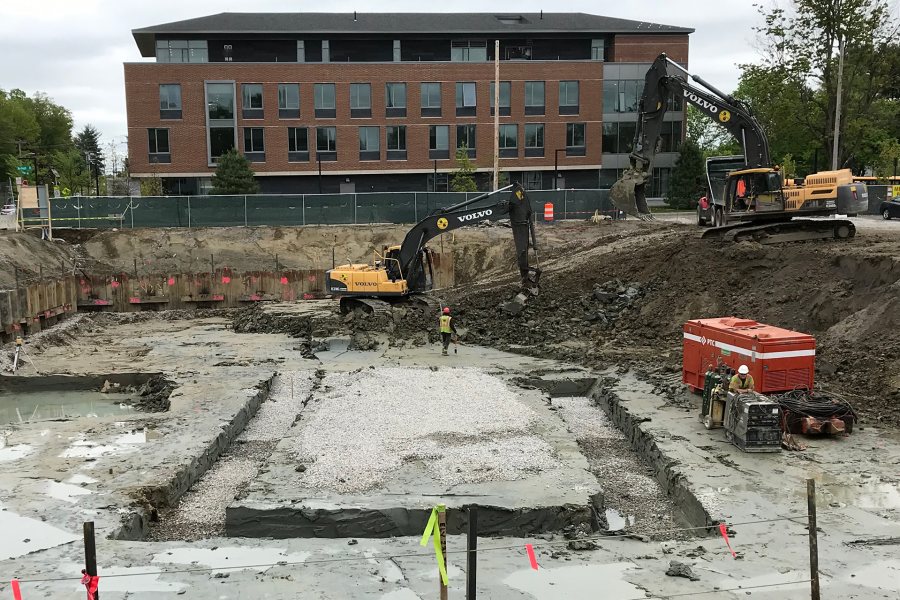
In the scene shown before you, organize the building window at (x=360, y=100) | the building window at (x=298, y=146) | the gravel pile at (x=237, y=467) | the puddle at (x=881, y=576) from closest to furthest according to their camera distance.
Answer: the puddle at (x=881, y=576) < the gravel pile at (x=237, y=467) < the building window at (x=298, y=146) < the building window at (x=360, y=100)

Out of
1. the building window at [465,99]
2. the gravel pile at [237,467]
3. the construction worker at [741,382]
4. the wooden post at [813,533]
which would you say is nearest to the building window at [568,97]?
the building window at [465,99]

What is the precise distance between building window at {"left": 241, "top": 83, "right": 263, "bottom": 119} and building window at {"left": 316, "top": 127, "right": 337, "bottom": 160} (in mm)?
4371

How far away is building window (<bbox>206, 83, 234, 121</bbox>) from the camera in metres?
55.3

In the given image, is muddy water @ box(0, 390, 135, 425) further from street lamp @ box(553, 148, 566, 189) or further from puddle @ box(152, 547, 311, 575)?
street lamp @ box(553, 148, 566, 189)

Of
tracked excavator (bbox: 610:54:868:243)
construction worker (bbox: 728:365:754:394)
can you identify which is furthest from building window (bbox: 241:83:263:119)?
construction worker (bbox: 728:365:754:394)

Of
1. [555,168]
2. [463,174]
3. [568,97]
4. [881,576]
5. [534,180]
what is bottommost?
[881,576]

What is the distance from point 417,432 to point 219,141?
45715 millimetres

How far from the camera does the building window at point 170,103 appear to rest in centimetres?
5494

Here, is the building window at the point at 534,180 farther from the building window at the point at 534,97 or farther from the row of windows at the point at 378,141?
the building window at the point at 534,97

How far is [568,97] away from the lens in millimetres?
59125

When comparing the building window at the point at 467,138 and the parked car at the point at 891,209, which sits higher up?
the building window at the point at 467,138

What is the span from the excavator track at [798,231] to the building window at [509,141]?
34.7m

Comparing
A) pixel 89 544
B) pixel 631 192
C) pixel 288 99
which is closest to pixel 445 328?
pixel 631 192

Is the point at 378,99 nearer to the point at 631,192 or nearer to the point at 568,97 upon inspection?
the point at 568,97
